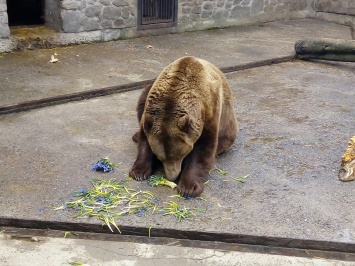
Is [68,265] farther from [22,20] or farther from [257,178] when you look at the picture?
[22,20]

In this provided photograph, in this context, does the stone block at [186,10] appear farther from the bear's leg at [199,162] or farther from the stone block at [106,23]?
the bear's leg at [199,162]

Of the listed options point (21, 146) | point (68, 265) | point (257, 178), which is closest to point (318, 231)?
point (257, 178)

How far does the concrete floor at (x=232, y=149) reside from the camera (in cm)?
416

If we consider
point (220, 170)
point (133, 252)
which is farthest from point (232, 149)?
point (133, 252)

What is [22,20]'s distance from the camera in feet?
32.7

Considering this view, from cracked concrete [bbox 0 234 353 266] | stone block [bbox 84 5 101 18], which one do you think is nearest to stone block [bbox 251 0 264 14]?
stone block [bbox 84 5 101 18]

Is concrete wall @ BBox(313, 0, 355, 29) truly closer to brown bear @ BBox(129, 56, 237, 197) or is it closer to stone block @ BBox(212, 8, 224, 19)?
stone block @ BBox(212, 8, 224, 19)

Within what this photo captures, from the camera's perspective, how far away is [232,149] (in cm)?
545

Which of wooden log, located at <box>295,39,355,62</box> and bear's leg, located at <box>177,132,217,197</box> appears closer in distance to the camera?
bear's leg, located at <box>177,132,217,197</box>

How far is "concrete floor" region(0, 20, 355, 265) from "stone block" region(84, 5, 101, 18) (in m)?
0.90

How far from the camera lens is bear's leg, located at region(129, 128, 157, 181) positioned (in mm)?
4617

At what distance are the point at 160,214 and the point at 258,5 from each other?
8621mm

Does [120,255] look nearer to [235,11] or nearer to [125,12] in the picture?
[125,12]

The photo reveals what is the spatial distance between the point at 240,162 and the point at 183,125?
1.19 m
